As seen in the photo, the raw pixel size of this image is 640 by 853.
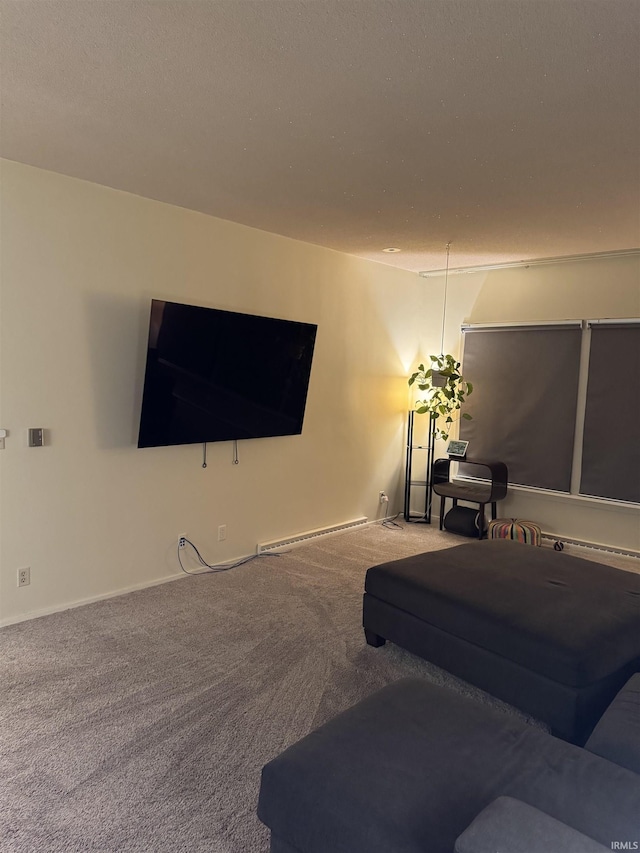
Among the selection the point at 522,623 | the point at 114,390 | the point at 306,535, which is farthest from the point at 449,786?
the point at 306,535

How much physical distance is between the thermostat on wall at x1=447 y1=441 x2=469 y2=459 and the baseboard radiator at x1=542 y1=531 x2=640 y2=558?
1.01m

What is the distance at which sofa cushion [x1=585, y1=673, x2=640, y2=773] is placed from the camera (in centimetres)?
169

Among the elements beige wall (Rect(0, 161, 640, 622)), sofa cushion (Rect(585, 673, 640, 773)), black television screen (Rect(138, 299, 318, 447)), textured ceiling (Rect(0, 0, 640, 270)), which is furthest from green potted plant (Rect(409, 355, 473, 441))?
sofa cushion (Rect(585, 673, 640, 773))

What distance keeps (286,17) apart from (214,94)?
0.58m

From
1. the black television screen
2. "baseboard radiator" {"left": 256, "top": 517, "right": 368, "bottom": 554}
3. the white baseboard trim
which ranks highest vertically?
the black television screen

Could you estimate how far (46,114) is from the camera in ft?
7.86

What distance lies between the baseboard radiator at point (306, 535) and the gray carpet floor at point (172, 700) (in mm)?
526

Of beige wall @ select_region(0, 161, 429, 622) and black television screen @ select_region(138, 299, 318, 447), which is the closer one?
beige wall @ select_region(0, 161, 429, 622)

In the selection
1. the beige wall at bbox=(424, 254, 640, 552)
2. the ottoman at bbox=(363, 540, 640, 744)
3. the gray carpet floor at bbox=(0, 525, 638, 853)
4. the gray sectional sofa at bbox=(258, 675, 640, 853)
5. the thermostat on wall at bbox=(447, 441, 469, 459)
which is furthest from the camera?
the thermostat on wall at bbox=(447, 441, 469, 459)

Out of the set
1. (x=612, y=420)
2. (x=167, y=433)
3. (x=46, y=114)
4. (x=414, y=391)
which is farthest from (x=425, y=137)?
(x=414, y=391)

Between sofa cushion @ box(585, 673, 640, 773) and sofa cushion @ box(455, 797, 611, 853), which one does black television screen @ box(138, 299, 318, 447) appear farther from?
sofa cushion @ box(455, 797, 611, 853)

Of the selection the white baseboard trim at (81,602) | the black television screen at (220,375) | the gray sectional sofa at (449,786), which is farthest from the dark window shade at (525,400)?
the gray sectional sofa at (449,786)

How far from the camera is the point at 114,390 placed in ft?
11.8

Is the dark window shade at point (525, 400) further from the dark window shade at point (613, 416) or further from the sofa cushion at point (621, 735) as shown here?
the sofa cushion at point (621, 735)
